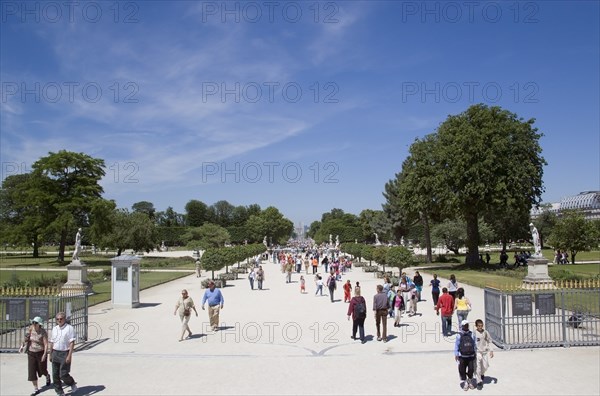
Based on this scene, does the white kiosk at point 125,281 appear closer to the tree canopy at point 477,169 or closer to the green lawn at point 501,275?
the green lawn at point 501,275

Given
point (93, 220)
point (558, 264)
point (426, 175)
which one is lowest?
point (558, 264)

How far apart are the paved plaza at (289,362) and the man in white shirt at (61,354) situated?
503mm

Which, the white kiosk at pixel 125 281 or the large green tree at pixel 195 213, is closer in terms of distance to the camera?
the white kiosk at pixel 125 281

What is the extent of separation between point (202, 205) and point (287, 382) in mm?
164827

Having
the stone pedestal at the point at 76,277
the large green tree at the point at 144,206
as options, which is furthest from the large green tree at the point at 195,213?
the stone pedestal at the point at 76,277

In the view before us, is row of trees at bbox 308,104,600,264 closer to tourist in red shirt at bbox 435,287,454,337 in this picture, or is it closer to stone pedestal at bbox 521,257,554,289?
stone pedestal at bbox 521,257,554,289

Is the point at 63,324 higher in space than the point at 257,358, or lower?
higher

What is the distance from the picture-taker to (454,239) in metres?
64.7

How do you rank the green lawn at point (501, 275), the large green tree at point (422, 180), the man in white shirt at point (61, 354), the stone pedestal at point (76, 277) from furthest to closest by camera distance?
the large green tree at point (422, 180) → the green lawn at point (501, 275) → the stone pedestal at point (76, 277) → the man in white shirt at point (61, 354)

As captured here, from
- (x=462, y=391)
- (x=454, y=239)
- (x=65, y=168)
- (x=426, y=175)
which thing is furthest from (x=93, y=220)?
(x=462, y=391)

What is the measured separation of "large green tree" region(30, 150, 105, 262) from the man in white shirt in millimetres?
45016

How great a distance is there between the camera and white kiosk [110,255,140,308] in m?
22.7

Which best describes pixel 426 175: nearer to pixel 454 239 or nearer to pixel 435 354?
pixel 454 239

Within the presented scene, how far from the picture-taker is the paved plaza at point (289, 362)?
1045 centimetres
